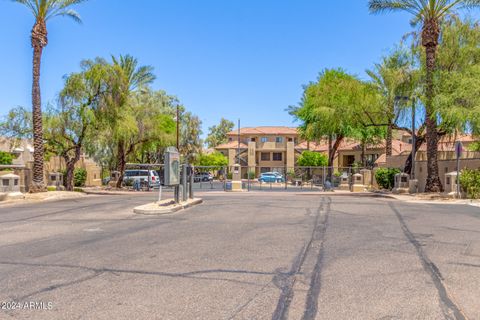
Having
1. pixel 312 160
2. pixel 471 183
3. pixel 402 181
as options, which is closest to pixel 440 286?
pixel 471 183

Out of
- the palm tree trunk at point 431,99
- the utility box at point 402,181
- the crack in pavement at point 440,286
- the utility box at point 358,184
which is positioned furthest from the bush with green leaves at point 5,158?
the crack in pavement at point 440,286

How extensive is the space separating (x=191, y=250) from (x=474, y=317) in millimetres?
4883

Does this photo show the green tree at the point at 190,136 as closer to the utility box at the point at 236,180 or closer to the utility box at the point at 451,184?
the utility box at the point at 236,180

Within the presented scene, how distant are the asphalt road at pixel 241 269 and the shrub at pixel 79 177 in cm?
2641

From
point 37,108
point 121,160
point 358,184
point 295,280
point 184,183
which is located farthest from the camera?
point 121,160

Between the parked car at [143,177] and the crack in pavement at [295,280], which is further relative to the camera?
the parked car at [143,177]

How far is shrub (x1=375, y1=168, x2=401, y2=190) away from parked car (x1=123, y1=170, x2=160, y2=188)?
1787cm

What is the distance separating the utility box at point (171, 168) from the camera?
52.5 ft

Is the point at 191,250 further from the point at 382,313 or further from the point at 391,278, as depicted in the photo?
the point at 382,313

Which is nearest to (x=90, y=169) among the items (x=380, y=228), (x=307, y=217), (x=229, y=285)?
(x=307, y=217)

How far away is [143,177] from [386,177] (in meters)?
19.9

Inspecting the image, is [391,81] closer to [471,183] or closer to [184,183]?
[471,183]

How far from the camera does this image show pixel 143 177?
3850 cm

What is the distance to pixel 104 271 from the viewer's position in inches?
264
